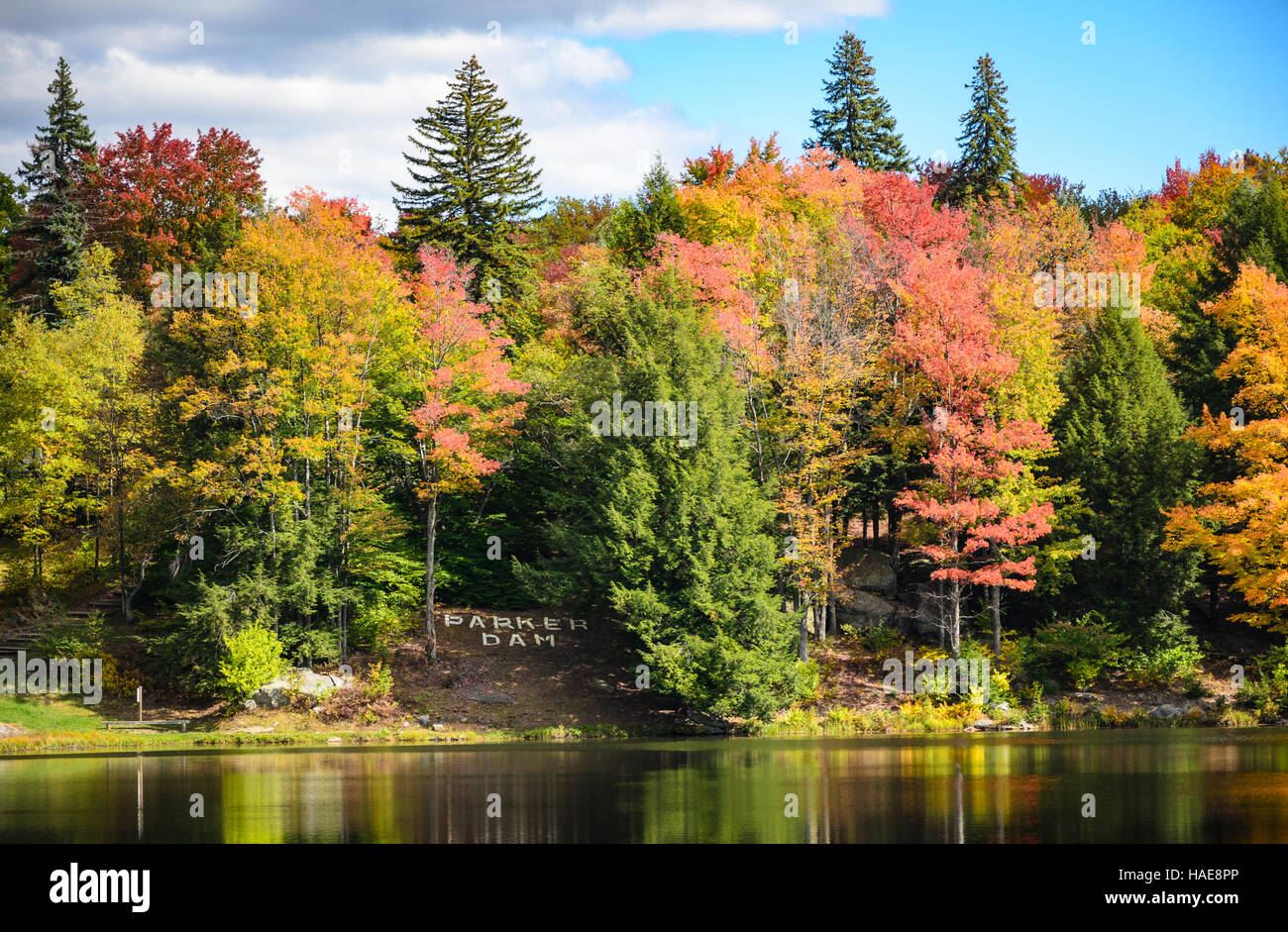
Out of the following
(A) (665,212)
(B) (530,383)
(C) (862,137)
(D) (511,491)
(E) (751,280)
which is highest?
(C) (862,137)

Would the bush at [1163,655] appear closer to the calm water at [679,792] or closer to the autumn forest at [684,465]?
the autumn forest at [684,465]

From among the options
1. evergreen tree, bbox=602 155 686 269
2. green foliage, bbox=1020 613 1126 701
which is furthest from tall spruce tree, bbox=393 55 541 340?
green foliage, bbox=1020 613 1126 701

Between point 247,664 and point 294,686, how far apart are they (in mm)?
1913

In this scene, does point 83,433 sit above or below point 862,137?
below

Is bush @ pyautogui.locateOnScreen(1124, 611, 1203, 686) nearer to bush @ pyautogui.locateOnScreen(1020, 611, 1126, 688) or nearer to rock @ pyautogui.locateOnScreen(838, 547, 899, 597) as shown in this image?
bush @ pyautogui.locateOnScreen(1020, 611, 1126, 688)

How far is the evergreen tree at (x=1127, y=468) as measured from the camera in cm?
4350

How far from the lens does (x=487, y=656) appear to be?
147 ft

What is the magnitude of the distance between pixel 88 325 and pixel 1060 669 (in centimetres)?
4033

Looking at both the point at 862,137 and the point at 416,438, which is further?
the point at 862,137

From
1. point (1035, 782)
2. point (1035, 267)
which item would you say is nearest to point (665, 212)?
point (1035, 267)

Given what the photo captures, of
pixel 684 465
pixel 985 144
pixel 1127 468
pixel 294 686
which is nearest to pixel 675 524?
pixel 684 465
